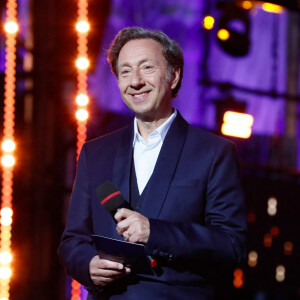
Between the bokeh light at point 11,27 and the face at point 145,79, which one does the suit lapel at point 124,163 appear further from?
the bokeh light at point 11,27

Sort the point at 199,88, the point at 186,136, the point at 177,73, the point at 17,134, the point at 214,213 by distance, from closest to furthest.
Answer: the point at 214,213
the point at 186,136
the point at 177,73
the point at 17,134
the point at 199,88

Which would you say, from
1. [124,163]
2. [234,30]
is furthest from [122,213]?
[234,30]

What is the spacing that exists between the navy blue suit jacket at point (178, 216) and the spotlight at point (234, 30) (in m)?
3.70

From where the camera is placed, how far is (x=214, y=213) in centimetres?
163

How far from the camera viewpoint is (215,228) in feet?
5.22

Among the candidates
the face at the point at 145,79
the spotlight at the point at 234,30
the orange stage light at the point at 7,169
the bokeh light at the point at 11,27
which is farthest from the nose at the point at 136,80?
Answer: the spotlight at the point at 234,30

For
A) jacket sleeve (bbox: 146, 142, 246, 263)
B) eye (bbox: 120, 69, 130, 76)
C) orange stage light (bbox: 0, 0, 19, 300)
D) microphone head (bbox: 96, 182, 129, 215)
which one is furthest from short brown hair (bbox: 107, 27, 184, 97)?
orange stage light (bbox: 0, 0, 19, 300)

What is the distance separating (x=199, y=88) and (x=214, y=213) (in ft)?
19.5

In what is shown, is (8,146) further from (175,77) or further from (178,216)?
(178,216)

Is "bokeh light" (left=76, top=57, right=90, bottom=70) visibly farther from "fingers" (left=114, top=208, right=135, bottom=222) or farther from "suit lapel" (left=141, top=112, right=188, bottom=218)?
"fingers" (left=114, top=208, right=135, bottom=222)

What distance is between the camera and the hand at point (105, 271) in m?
1.51

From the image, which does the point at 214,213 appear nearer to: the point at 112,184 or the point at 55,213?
the point at 112,184

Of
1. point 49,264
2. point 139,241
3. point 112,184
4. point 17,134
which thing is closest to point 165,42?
point 112,184

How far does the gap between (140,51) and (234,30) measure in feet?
12.4
